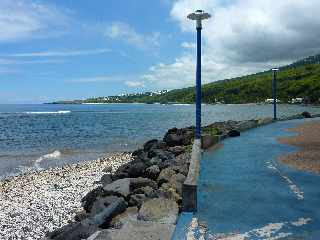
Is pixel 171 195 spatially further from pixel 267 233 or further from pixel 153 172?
pixel 153 172

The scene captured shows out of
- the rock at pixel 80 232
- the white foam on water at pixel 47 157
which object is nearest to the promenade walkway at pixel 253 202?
the rock at pixel 80 232

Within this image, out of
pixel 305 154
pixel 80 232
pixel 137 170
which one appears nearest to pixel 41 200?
pixel 137 170

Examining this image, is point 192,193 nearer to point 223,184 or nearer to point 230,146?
point 223,184

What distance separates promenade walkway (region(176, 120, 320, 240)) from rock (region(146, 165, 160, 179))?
1.51 m

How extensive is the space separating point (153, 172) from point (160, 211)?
607 cm

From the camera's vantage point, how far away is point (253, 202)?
31.5 ft

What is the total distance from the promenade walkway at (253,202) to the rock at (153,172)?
1.51 metres

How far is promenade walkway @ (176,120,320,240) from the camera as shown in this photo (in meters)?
7.82

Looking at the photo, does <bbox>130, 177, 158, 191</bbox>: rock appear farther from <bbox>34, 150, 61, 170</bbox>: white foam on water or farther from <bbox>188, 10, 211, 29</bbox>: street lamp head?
<bbox>34, 150, 61, 170</bbox>: white foam on water

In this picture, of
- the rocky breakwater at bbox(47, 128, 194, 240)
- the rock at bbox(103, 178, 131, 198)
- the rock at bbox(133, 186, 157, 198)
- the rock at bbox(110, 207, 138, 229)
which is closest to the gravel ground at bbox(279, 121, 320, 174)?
the rocky breakwater at bbox(47, 128, 194, 240)

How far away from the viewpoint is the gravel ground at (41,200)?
1266 centimetres

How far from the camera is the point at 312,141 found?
2138 centimetres

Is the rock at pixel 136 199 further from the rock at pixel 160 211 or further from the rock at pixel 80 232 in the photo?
the rock at pixel 80 232

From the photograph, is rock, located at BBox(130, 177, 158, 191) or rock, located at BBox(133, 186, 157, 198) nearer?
rock, located at BBox(133, 186, 157, 198)
